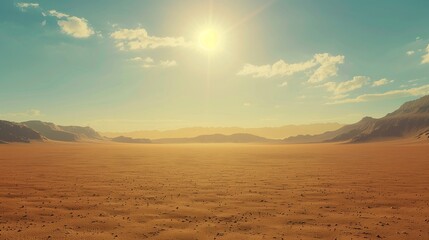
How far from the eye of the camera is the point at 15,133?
173 meters

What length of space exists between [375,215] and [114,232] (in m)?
11.5

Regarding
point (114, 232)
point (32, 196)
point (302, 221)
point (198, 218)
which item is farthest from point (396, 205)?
point (32, 196)

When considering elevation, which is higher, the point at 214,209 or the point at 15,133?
the point at 15,133

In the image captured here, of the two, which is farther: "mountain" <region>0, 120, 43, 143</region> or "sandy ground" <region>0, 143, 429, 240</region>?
"mountain" <region>0, 120, 43, 143</region>

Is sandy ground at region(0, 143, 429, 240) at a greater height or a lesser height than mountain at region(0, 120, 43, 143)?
lesser

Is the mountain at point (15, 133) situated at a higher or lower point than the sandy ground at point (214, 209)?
higher

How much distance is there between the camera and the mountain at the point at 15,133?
528ft

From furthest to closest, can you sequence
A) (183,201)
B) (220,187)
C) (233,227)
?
(220,187), (183,201), (233,227)

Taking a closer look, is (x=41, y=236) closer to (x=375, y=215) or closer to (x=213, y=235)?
(x=213, y=235)

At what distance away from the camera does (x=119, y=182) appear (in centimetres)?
2462

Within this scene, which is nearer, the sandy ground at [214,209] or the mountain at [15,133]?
the sandy ground at [214,209]

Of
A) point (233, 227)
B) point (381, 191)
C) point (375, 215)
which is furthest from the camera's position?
point (381, 191)

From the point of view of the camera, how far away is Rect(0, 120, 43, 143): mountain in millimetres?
Result: 160962

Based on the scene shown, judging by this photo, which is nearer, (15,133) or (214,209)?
(214,209)
